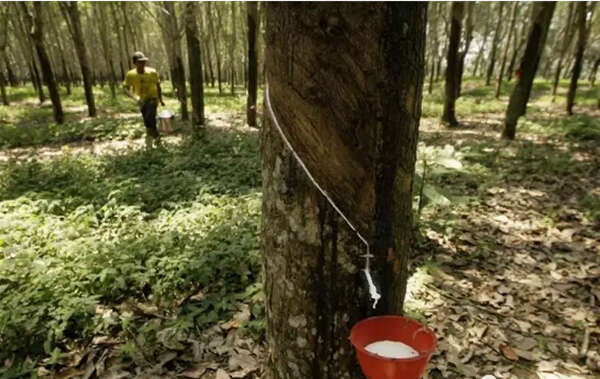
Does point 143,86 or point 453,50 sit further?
point 453,50

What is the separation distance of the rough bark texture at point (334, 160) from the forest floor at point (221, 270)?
161cm

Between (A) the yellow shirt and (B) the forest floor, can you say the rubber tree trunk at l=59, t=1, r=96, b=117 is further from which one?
(B) the forest floor

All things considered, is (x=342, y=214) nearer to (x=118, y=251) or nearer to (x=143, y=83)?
(x=118, y=251)

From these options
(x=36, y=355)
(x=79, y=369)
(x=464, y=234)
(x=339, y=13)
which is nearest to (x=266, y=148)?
(x=339, y=13)

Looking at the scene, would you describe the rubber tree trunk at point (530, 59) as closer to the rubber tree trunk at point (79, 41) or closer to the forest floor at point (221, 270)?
the forest floor at point (221, 270)

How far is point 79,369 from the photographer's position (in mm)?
2791

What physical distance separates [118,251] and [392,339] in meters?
3.44

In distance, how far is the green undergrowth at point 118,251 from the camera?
3.08m

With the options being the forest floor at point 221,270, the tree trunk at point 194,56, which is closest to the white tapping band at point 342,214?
the forest floor at point 221,270

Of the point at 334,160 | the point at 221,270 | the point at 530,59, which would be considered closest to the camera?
the point at 334,160

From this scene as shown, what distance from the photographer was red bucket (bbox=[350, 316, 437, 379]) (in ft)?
3.69

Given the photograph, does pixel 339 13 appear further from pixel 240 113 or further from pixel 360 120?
pixel 240 113

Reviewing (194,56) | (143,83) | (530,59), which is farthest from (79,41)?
(530,59)

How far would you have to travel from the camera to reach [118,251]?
13.0 feet
